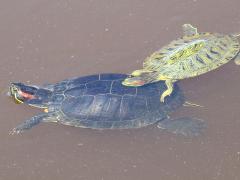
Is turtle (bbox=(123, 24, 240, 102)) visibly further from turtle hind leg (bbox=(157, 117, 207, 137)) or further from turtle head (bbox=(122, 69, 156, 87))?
turtle hind leg (bbox=(157, 117, 207, 137))

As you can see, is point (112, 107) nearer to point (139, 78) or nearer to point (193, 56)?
point (139, 78)

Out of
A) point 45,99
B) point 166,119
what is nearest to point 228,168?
point 166,119

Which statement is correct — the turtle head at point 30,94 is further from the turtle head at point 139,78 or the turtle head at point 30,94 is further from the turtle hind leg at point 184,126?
the turtle hind leg at point 184,126

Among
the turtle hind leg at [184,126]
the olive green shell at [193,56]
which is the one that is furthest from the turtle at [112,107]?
the olive green shell at [193,56]

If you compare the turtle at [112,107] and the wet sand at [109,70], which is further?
the turtle at [112,107]

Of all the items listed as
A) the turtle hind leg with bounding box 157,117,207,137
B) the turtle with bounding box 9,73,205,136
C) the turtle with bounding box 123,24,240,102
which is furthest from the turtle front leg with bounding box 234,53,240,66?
the turtle hind leg with bounding box 157,117,207,137

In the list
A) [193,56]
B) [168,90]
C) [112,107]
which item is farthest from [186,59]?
[112,107]

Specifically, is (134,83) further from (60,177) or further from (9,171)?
(9,171)
